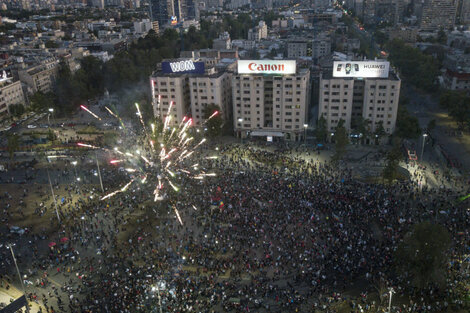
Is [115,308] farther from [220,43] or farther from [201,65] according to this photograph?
[220,43]

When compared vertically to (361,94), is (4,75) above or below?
above

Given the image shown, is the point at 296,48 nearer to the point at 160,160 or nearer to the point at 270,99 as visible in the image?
the point at 270,99

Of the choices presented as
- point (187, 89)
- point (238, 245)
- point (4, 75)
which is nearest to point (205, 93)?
point (187, 89)

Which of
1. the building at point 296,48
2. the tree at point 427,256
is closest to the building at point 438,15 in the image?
the building at point 296,48

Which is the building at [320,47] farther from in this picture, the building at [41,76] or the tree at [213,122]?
the building at [41,76]

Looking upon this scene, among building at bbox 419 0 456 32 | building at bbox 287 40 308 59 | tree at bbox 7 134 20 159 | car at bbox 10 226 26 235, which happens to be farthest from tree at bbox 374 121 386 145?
building at bbox 419 0 456 32

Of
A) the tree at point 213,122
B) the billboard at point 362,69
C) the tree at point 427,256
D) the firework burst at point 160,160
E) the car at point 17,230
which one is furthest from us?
the tree at point 213,122

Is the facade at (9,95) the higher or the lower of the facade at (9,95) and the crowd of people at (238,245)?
the higher
